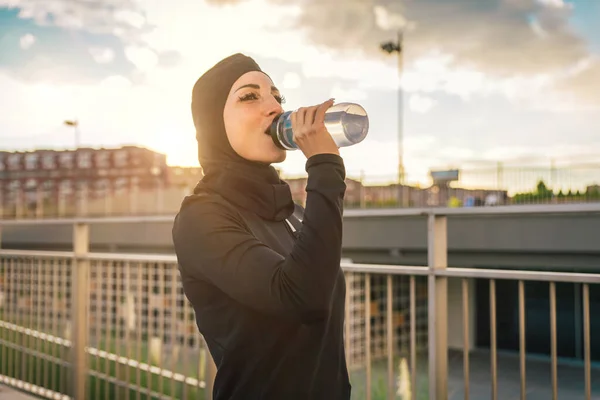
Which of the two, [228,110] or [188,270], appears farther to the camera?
[228,110]

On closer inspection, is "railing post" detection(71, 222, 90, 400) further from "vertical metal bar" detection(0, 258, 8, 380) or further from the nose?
the nose

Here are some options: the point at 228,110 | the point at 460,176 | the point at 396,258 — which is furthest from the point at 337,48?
the point at 228,110

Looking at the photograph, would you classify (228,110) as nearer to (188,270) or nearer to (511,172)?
(188,270)

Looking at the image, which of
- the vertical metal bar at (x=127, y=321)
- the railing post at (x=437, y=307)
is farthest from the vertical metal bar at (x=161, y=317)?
the railing post at (x=437, y=307)

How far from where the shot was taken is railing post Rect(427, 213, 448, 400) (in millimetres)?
2574

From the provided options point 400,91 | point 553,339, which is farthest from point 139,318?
point 400,91

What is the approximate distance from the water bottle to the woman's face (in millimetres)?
38

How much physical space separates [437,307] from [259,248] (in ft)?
5.35

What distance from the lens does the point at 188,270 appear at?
1.39 m

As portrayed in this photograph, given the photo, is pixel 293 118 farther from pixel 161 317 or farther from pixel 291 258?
pixel 161 317

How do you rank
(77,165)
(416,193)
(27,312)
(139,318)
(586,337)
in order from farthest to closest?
(77,165), (416,193), (27,312), (139,318), (586,337)

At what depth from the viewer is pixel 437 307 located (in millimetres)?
2648

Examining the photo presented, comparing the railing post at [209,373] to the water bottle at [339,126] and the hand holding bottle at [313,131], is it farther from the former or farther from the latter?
the hand holding bottle at [313,131]

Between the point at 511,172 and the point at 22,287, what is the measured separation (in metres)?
12.7
